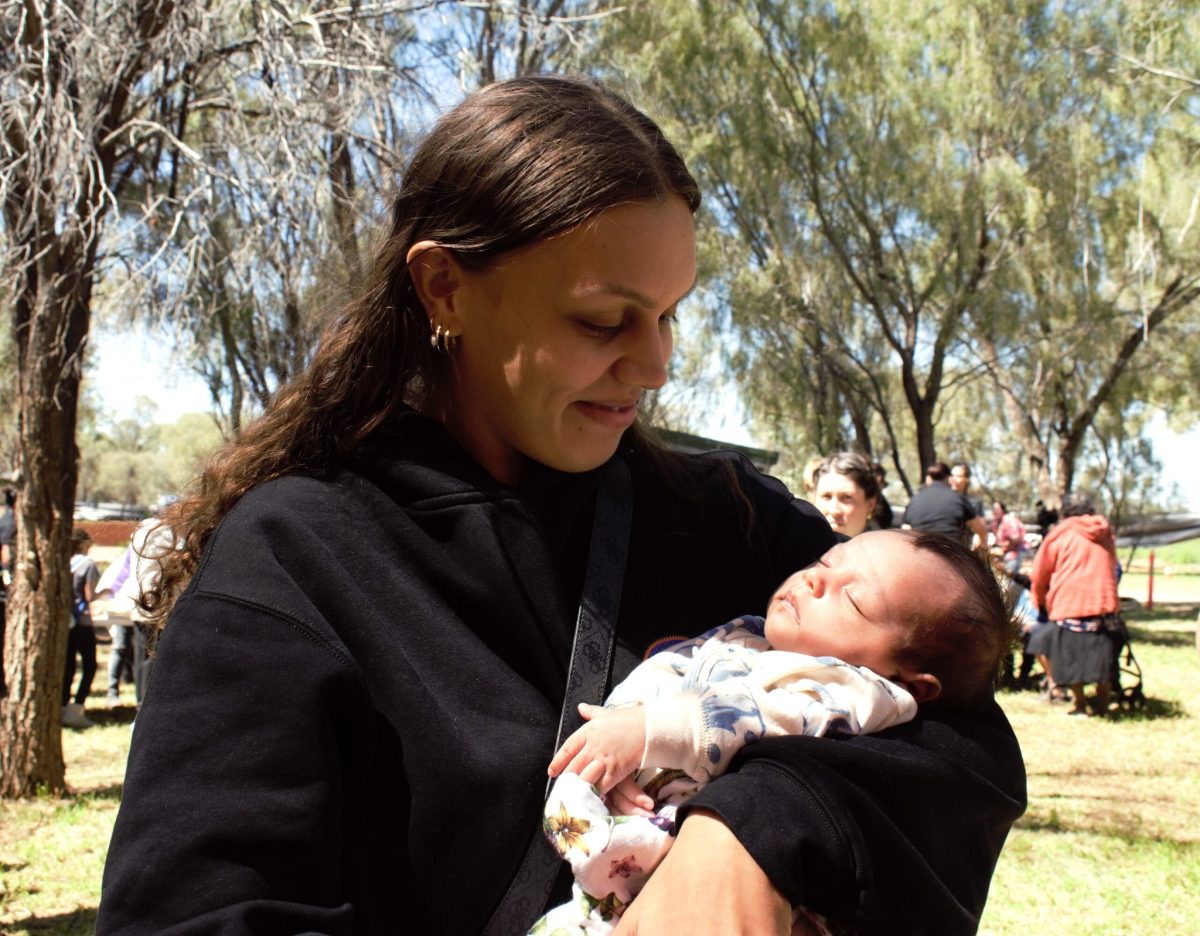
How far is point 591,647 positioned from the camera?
1365 millimetres

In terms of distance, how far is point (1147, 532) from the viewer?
22.2 metres

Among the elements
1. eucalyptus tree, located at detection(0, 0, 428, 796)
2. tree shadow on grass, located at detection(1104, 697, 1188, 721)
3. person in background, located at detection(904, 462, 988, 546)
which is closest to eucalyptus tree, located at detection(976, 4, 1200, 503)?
person in background, located at detection(904, 462, 988, 546)

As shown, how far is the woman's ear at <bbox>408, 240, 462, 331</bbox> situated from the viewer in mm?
1456

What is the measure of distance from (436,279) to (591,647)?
51 cm

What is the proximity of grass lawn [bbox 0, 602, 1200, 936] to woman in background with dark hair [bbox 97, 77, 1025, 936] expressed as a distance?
4.57 meters

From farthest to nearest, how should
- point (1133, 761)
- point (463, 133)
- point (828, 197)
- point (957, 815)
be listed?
point (828, 197) → point (1133, 761) → point (463, 133) → point (957, 815)

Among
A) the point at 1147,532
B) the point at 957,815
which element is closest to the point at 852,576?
the point at 957,815

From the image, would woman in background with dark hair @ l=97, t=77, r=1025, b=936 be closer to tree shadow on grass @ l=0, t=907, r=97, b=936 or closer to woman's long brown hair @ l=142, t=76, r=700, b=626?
woman's long brown hair @ l=142, t=76, r=700, b=626

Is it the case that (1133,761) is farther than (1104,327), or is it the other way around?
(1104,327)

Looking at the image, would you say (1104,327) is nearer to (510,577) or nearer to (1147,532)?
(1147,532)

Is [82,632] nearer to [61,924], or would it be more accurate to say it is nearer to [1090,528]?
[61,924]

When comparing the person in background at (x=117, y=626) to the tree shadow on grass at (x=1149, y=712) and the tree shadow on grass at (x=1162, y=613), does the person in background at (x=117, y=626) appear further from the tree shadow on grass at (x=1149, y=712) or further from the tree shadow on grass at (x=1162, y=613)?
the tree shadow on grass at (x=1162, y=613)

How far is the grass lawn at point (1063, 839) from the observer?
216 inches

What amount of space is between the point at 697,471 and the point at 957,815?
601 millimetres
